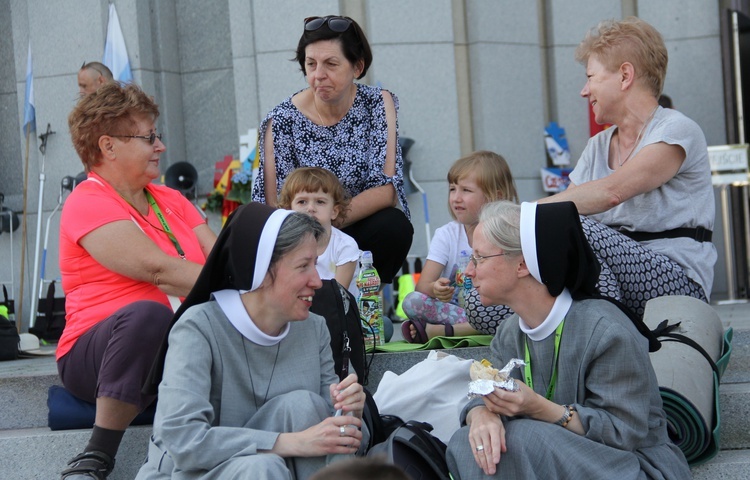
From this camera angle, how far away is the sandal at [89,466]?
12.5ft

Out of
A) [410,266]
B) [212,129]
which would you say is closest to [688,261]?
[410,266]

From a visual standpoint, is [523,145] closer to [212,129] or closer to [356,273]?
[212,129]

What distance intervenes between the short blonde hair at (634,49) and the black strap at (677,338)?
1192mm

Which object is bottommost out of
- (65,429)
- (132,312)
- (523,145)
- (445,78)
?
Result: (65,429)

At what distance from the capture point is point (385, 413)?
3.94m

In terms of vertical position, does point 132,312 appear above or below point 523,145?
below

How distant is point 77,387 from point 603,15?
19.7 feet

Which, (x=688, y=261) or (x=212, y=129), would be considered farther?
(x=212, y=129)

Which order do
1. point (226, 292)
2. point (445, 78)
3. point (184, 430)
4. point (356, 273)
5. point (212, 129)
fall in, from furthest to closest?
1. point (212, 129)
2. point (445, 78)
3. point (356, 273)
4. point (226, 292)
5. point (184, 430)

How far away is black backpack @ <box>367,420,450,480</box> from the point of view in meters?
3.24

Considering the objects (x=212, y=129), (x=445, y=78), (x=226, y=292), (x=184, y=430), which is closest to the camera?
(x=184, y=430)

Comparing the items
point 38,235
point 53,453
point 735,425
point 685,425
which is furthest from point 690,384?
point 38,235

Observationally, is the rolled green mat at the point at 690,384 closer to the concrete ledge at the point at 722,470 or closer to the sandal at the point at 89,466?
the concrete ledge at the point at 722,470

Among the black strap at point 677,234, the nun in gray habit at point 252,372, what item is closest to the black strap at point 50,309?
the nun in gray habit at point 252,372
